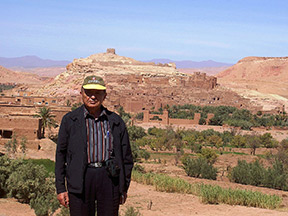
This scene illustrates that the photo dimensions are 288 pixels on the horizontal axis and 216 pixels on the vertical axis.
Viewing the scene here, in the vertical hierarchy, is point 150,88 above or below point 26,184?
above

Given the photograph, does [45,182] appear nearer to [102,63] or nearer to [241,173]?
[241,173]

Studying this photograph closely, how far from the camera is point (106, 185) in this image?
3.52 meters

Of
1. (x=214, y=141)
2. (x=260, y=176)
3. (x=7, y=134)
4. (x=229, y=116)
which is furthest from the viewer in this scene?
(x=229, y=116)

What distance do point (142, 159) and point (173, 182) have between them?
38.5 feet

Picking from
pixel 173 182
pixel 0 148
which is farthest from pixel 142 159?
pixel 173 182

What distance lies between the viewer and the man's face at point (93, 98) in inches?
141

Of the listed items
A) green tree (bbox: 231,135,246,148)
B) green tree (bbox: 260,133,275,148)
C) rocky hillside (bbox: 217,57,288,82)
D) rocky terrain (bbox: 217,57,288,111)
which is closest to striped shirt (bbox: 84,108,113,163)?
green tree (bbox: 231,135,246,148)

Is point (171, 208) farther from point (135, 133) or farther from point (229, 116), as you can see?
point (229, 116)

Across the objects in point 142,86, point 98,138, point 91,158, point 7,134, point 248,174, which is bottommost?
point 248,174

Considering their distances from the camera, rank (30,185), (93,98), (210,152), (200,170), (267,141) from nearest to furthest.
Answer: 1. (93,98)
2. (30,185)
3. (200,170)
4. (210,152)
5. (267,141)

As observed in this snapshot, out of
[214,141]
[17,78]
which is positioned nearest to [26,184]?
[214,141]

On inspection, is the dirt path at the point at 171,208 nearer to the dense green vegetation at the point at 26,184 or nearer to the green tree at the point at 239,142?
the dense green vegetation at the point at 26,184

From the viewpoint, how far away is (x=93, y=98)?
11.8 ft

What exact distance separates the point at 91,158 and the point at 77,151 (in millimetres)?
126
